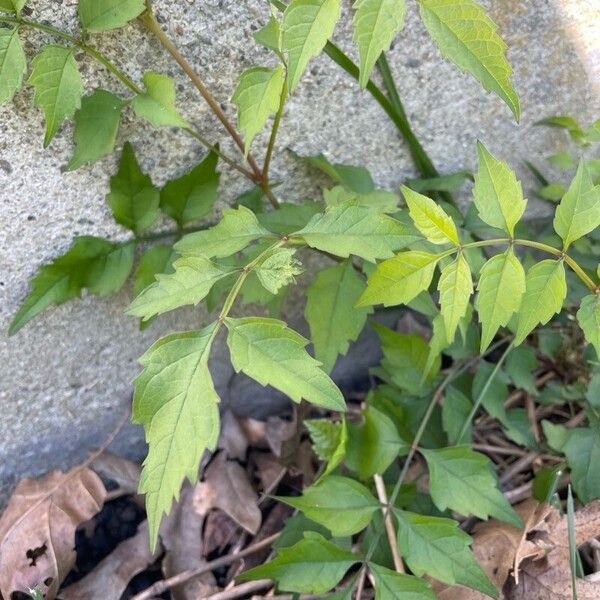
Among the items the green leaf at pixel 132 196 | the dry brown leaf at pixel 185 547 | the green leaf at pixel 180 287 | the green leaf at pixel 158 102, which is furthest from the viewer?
the dry brown leaf at pixel 185 547

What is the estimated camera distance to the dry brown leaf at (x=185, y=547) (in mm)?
1197

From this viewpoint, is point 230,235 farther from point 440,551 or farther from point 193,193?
point 440,551

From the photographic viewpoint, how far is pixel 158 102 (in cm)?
98

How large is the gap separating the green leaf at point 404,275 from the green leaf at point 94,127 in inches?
17.5

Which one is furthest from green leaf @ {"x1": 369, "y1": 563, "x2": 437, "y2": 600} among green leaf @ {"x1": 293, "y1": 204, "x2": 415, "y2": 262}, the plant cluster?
green leaf @ {"x1": 293, "y1": 204, "x2": 415, "y2": 262}

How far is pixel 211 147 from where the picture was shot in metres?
1.08

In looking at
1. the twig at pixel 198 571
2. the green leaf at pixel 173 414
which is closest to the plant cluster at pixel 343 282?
the green leaf at pixel 173 414

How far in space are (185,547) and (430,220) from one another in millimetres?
768

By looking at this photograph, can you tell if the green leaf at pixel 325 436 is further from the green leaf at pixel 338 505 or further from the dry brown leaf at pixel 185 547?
the dry brown leaf at pixel 185 547

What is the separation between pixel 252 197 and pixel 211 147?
5.4 inches

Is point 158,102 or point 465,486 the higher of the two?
point 158,102

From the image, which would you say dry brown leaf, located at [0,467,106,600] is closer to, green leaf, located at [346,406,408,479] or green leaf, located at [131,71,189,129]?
green leaf, located at [346,406,408,479]

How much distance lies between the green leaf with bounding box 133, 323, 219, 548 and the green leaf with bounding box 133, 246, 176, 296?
0.31 m

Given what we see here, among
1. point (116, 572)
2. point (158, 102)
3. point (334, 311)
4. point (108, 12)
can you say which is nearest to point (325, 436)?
point (334, 311)
